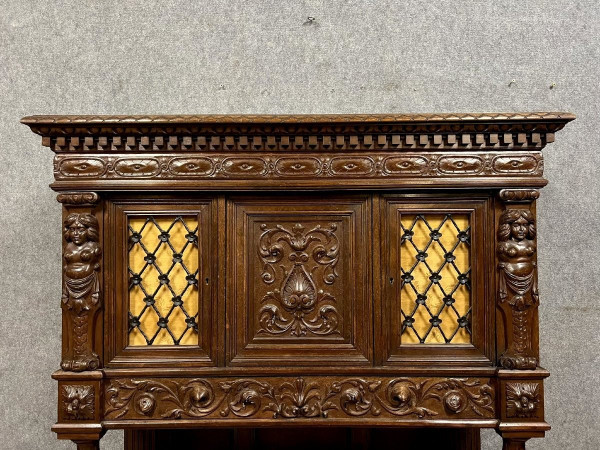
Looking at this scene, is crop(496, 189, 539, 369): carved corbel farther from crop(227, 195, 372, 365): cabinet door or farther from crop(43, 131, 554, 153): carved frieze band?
crop(227, 195, 372, 365): cabinet door

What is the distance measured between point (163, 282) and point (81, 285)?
27 centimetres

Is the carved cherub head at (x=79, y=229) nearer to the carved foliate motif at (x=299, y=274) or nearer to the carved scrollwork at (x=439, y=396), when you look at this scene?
the carved foliate motif at (x=299, y=274)

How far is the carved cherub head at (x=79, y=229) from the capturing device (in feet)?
5.63

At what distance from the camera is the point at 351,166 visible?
5.78 ft

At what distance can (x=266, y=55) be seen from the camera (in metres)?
2.45

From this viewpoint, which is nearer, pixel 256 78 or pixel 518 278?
pixel 518 278

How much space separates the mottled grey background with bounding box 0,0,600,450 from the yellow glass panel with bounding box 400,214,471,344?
83 cm

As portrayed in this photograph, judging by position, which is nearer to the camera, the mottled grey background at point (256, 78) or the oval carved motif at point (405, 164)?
the oval carved motif at point (405, 164)

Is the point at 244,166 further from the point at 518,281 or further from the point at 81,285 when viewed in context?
the point at 518,281

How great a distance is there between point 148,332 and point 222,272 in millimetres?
342

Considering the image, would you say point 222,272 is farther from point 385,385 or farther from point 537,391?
point 537,391

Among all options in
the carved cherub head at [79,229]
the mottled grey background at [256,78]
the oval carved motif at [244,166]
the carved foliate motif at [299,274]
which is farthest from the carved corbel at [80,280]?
the mottled grey background at [256,78]

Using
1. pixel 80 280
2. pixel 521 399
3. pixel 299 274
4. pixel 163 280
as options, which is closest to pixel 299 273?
pixel 299 274

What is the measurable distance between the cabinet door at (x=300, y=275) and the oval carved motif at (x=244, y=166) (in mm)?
97
